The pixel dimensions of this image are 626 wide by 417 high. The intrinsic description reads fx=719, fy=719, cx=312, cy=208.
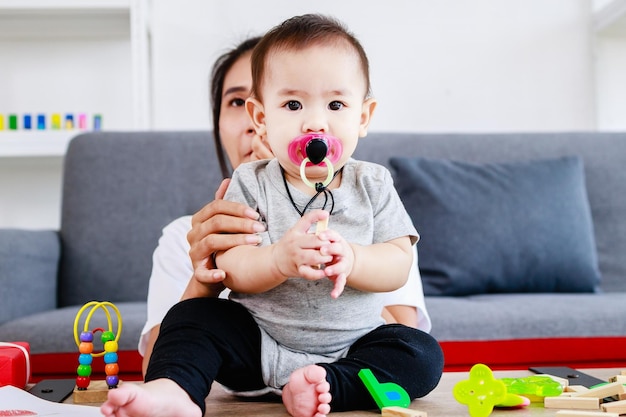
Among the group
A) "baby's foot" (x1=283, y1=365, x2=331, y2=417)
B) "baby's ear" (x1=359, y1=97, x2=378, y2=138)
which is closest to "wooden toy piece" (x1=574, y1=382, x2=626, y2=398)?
"baby's foot" (x1=283, y1=365, x2=331, y2=417)

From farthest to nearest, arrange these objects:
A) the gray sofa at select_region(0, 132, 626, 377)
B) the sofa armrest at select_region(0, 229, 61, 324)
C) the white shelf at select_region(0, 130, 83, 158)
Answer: the white shelf at select_region(0, 130, 83, 158) → the sofa armrest at select_region(0, 229, 61, 324) → the gray sofa at select_region(0, 132, 626, 377)

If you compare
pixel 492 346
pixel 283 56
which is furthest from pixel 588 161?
pixel 283 56

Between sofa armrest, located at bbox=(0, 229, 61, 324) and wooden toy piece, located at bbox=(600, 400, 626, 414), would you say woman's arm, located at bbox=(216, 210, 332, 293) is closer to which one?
wooden toy piece, located at bbox=(600, 400, 626, 414)

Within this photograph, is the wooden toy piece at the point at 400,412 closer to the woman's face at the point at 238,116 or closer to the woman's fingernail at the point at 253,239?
the woman's fingernail at the point at 253,239

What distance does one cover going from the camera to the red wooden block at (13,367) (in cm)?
102

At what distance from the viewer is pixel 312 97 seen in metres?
0.89

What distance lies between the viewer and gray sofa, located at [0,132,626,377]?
1.62 m

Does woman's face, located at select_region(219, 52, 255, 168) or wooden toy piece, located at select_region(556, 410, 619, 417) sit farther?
woman's face, located at select_region(219, 52, 255, 168)

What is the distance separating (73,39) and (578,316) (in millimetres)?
2161

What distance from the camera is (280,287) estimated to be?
905 mm

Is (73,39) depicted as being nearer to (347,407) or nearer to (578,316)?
(578,316)

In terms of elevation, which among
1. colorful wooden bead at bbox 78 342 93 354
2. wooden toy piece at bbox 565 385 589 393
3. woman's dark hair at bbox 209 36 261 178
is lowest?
wooden toy piece at bbox 565 385 589 393

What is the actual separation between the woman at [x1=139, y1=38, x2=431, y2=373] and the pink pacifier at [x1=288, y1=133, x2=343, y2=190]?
0.09 m

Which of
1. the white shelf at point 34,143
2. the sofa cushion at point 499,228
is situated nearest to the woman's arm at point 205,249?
the sofa cushion at point 499,228
